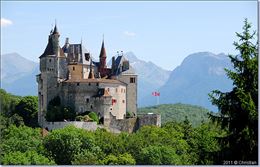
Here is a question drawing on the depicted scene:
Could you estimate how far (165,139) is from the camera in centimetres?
3684

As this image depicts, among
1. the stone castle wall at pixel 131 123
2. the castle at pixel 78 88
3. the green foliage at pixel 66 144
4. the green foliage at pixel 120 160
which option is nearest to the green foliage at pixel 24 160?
the green foliage at pixel 120 160

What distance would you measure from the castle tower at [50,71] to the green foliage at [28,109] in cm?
325

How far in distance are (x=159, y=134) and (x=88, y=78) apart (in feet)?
27.6

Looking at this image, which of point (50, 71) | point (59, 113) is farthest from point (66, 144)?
point (50, 71)

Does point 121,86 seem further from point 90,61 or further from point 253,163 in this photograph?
point 253,163

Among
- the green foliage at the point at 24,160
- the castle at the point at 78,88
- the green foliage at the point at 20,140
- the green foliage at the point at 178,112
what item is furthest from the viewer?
the green foliage at the point at 178,112

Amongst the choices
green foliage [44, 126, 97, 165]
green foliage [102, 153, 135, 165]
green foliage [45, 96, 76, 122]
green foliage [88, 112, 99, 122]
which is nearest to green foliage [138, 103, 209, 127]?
green foliage [88, 112, 99, 122]

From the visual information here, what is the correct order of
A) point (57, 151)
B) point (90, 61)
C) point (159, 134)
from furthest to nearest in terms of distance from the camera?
1. point (90, 61)
2. point (159, 134)
3. point (57, 151)

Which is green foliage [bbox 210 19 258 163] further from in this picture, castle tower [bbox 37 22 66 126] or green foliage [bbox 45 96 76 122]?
castle tower [bbox 37 22 66 126]

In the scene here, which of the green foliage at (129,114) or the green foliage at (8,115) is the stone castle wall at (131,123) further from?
the green foliage at (8,115)

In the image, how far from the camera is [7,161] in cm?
→ 2506

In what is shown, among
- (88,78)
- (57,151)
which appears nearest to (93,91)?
(88,78)

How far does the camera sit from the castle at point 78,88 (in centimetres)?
4326

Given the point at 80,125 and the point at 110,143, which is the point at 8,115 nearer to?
the point at 80,125
